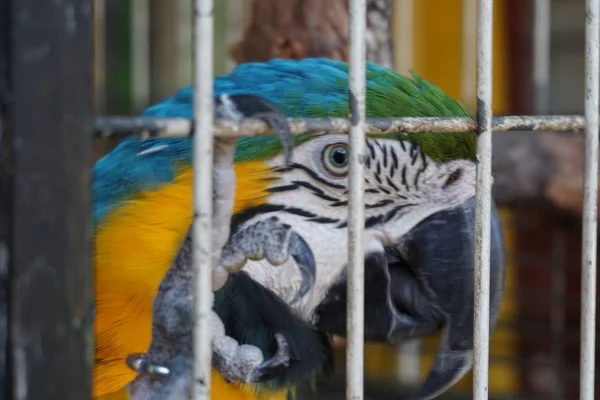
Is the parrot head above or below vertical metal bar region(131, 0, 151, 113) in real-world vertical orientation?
below

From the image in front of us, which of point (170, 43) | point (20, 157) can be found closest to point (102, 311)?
point (20, 157)

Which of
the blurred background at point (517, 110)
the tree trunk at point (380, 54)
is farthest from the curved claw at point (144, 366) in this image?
the blurred background at point (517, 110)

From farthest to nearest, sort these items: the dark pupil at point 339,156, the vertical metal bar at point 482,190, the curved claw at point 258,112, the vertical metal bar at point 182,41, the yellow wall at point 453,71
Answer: the vertical metal bar at point 182,41
the yellow wall at point 453,71
the dark pupil at point 339,156
the vertical metal bar at point 482,190
the curved claw at point 258,112

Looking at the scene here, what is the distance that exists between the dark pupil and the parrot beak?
123 mm

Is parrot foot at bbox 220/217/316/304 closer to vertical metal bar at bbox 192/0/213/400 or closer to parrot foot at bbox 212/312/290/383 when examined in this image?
parrot foot at bbox 212/312/290/383

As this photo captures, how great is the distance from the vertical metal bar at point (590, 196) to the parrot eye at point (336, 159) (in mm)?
293

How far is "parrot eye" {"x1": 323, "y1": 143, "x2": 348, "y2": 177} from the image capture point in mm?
1047

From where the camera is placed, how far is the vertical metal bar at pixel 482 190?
2.63 ft

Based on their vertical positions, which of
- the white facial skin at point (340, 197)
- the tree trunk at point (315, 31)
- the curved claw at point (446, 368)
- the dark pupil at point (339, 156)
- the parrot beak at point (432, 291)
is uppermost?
the tree trunk at point (315, 31)

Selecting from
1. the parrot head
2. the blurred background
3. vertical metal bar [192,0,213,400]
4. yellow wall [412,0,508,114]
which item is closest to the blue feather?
the parrot head

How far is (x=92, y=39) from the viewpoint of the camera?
1.98ft

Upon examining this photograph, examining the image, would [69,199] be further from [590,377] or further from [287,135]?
[590,377]

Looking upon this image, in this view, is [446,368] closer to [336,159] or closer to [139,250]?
[336,159]

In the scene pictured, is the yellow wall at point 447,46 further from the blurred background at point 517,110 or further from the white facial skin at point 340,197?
the white facial skin at point 340,197
